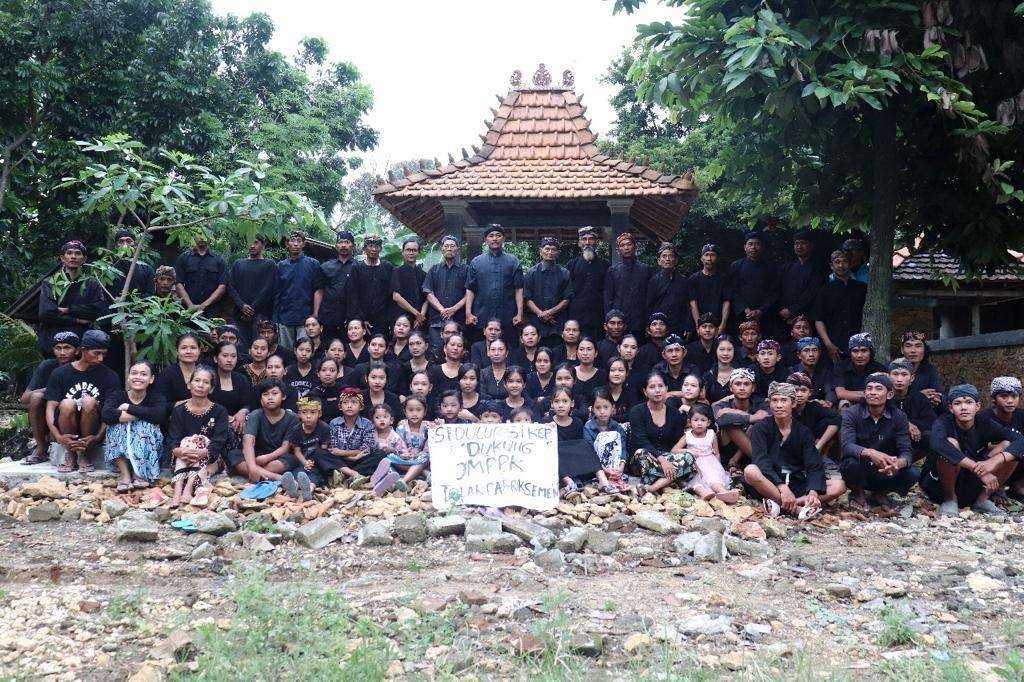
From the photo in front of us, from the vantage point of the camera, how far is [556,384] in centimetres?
822

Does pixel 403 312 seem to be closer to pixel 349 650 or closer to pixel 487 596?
pixel 487 596

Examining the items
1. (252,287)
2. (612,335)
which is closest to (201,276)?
(252,287)

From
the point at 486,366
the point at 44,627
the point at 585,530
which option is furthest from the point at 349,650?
the point at 486,366

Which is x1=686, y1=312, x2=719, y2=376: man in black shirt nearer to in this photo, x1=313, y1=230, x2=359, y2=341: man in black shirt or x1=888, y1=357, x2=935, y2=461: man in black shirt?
x1=888, y1=357, x2=935, y2=461: man in black shirt

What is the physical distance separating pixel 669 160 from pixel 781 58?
37.7ft

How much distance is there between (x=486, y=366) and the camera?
8609 mm

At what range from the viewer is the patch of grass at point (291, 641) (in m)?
3.63

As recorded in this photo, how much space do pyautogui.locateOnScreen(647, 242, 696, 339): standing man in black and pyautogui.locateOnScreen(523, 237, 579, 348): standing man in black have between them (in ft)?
3.02

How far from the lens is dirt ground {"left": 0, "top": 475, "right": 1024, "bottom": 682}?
3855 mm

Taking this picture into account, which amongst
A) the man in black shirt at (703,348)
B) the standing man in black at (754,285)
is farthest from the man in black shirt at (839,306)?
the man in black shirt at (703,348)

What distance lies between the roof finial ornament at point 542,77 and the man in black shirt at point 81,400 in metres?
6.51

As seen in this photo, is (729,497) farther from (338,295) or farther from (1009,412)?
Answer: (338,295)

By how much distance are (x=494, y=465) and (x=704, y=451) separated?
1.88 metres

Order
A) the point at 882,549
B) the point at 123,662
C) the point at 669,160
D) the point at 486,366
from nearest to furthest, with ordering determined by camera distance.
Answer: the point at 123,662 < the point at 882,549 < the point at 486,366 < the point at 669,160
